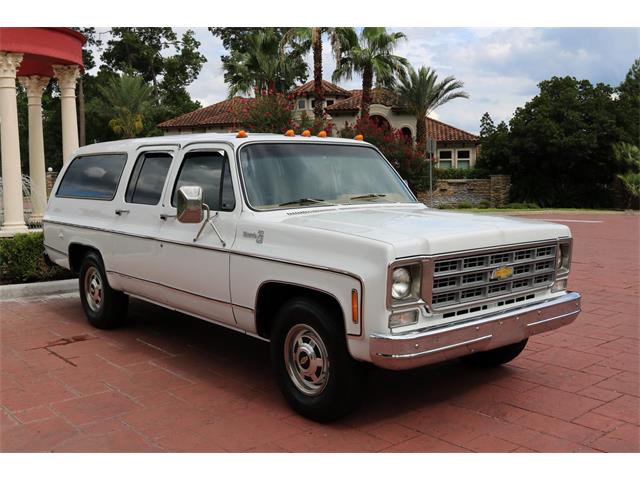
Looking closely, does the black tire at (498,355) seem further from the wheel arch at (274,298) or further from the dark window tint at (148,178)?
the dark window tint at (148,178)

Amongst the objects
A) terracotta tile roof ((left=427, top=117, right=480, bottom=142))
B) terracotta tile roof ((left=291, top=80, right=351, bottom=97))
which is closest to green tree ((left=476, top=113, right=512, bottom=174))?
terracotta tile roof ((left=427, top=117, right=480, bottom=142))

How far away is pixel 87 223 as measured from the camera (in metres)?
7.25

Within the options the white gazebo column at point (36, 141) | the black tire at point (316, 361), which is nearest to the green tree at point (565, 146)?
the white gazebo column at point (36, 141)

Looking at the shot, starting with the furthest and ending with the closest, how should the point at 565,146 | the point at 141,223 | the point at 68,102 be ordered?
the point at 565,146
the point at 68,102
the point at 141,223

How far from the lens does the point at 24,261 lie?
948 cm

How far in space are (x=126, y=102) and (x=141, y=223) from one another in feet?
149

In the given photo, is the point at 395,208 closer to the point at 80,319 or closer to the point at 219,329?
the point at 219,329

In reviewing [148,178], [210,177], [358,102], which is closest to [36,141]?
[148,178]

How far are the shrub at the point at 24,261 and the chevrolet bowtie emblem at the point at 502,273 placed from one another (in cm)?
720

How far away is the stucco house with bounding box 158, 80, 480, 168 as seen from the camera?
138 feet

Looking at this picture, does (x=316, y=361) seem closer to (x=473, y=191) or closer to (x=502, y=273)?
(x=502, y=273)

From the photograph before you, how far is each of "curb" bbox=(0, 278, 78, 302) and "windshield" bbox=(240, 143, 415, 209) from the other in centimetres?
523

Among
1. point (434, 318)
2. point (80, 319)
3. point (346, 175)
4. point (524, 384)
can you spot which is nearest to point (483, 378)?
point (524, 384)

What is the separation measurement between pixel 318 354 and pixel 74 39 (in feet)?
36.9
